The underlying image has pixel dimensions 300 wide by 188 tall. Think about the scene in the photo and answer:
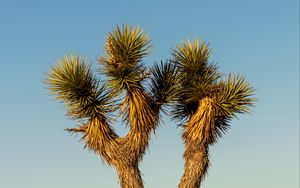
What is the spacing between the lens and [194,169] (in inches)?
720

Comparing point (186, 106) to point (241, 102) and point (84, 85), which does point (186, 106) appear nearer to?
point (241, 102)

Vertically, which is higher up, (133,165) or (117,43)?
(117,43)

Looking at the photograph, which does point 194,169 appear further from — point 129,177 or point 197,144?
point 129,177

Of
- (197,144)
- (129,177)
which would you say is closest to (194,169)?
(197,144)

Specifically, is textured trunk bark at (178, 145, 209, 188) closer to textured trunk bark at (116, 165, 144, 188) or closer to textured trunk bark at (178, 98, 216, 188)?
textured trunk bark at (178, 98, 216, 188)

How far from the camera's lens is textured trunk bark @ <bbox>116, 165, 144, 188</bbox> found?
58.5 ft

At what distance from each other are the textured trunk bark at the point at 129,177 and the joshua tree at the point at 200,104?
4.06 ft

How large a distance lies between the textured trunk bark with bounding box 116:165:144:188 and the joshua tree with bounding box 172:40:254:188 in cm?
124

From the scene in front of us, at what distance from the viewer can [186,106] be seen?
19812 mm

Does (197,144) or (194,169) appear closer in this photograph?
(194,169)

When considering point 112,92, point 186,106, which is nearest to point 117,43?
point 112,92

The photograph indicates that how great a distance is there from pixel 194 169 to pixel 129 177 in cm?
178

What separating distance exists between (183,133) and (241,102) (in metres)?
1.85

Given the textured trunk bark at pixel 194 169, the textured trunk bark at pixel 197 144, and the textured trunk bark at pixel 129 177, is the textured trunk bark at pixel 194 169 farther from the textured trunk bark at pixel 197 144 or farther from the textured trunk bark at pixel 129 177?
the textured trunk bark at pixel 129 177
